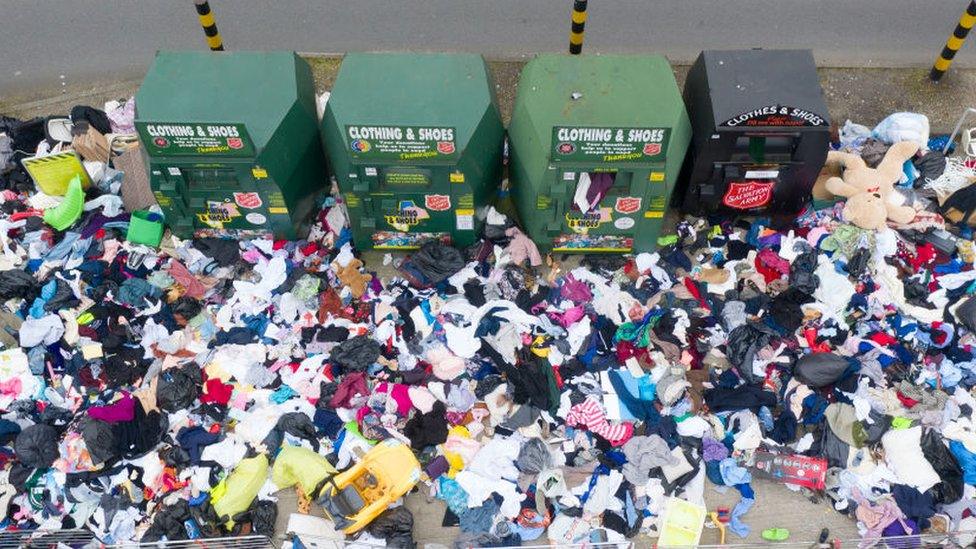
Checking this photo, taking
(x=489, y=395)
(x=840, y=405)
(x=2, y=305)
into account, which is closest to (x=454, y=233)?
(x=489, y=395)

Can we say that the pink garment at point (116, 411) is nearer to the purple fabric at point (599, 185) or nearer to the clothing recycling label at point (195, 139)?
the clothing recycling label at point (195, 139)

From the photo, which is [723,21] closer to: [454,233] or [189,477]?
[454,233]

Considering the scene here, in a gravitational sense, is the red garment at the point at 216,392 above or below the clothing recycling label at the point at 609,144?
below

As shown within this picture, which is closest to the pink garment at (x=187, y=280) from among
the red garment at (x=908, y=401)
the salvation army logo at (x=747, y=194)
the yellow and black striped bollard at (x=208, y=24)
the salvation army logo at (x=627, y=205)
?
the yellow and black striped bollard at (x=208, y=24)

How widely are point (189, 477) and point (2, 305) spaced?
2.57m

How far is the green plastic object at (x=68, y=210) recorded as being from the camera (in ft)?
23.6

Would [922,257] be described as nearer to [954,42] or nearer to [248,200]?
[954,42]

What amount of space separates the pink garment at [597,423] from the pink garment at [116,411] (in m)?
3.47

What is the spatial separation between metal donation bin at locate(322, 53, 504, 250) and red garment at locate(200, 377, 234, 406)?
5.71 feet

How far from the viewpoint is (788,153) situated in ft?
21.6

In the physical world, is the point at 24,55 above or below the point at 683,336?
above

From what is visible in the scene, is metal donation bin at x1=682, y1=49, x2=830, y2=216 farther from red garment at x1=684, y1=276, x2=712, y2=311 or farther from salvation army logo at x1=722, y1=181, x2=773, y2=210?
red garment at x1=684, y1=276, x2=712, y2=311

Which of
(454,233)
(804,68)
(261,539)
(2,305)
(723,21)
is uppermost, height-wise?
(804,68)

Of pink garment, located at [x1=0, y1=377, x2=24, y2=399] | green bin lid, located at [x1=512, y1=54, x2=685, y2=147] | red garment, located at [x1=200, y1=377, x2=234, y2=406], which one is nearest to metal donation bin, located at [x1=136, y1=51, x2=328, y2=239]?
red garment, located at [x1=200, y1=377, x2=234, y2=406]
